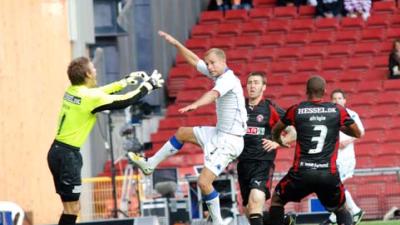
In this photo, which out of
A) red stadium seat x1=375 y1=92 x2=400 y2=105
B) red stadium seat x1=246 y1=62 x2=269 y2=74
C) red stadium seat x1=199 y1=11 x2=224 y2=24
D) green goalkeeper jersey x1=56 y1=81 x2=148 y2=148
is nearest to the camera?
green goalkeeper jersey x1=56 y1=81 x2=148 y2=148

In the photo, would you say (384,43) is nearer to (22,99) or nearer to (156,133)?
(156,133)

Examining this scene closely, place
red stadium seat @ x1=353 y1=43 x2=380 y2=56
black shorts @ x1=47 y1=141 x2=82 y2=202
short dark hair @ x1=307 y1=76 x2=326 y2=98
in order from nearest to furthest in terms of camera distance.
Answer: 1. short dark hair @ x1=307 y1=76 x2=326 y2=98
2. black shorts @ x1=47 y1=141 x2=82 y2=202
3. red stadium seat @ x1=353 y1=43 x2=380 y2=56

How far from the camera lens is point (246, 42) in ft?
90.4

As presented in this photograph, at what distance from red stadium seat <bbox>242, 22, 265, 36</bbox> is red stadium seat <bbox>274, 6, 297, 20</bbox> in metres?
0.41

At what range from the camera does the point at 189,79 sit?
87.5 ft

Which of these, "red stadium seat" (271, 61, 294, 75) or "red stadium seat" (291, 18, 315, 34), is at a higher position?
"red stadium seat" (291, 18, 315, 34)

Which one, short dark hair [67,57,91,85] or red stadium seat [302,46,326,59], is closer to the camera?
short dark hair [67,57,91,85]

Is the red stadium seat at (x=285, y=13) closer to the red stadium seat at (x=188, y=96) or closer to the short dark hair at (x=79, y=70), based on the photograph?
the red stadium seat at (x=188, y=96)

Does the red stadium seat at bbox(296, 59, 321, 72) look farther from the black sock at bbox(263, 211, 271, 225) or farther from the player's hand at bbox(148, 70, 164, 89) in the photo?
the player's hand at bbox(148, 70, 164, 89)

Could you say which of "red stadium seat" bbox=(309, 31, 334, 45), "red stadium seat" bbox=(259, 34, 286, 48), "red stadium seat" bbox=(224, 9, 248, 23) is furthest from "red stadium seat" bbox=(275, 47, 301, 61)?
"red stadium seat" bbox=(224, 9, 248, 23)

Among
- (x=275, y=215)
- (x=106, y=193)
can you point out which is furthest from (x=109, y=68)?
(x=275, y=215)

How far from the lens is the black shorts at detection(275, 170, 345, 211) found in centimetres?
1405

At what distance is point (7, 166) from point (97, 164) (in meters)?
4.03

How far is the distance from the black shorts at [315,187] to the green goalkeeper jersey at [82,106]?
5.55ft
